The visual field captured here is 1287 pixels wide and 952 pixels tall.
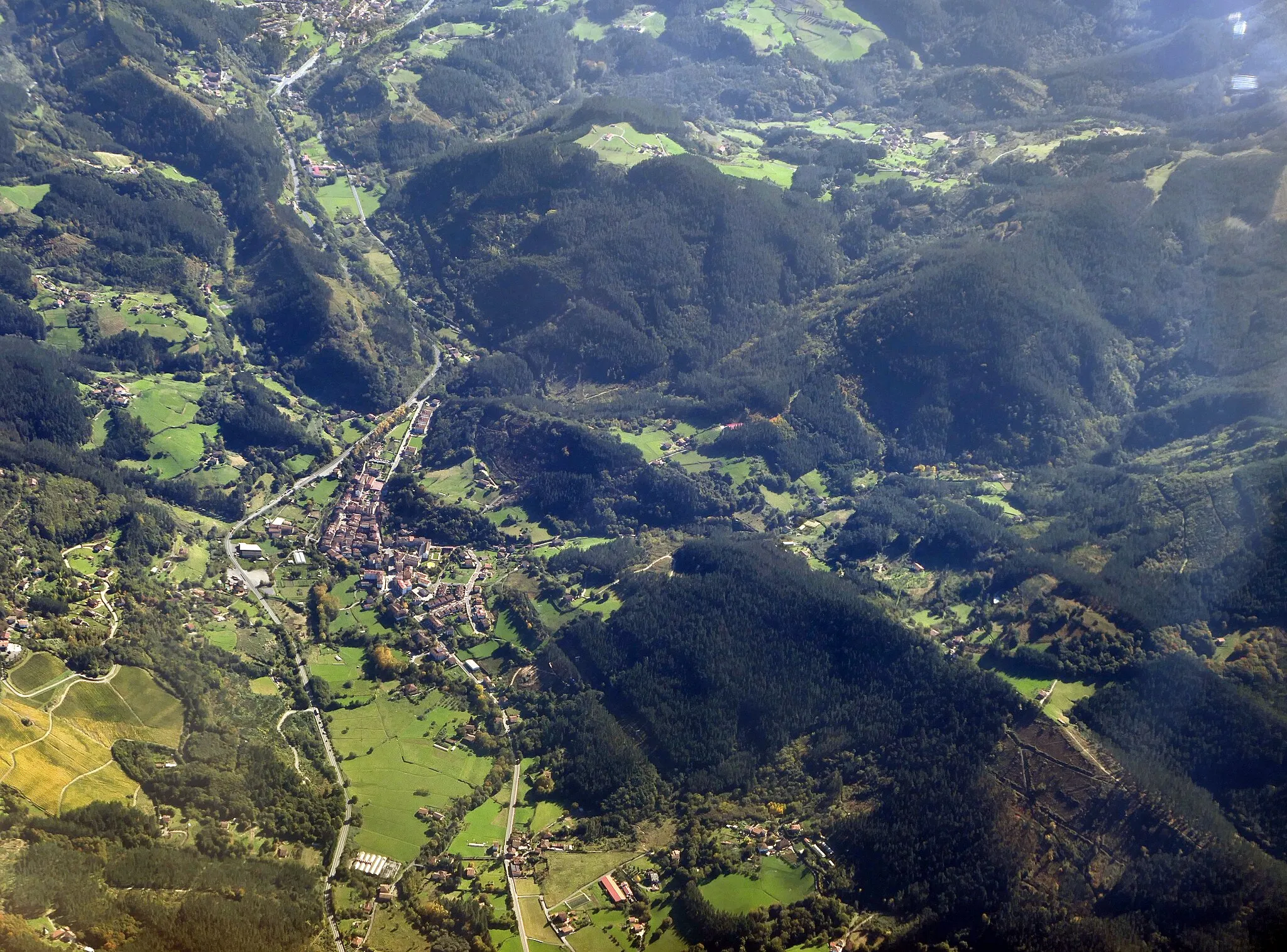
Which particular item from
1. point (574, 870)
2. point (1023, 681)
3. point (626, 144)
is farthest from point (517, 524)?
point (626, 144)

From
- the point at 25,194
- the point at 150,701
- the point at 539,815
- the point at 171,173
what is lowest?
the point at 539,815

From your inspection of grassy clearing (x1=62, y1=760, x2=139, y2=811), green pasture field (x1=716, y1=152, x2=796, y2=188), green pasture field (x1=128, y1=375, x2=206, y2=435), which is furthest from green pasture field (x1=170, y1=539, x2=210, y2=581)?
green pasture field (x1=716, y1=152, x2=796, y2=188)

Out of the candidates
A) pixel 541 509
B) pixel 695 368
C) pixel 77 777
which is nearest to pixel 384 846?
pixel 77 777

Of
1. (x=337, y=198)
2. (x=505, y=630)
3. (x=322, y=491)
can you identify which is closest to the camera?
(x=505, y=630)

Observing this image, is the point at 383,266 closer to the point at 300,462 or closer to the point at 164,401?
the point at 164,401

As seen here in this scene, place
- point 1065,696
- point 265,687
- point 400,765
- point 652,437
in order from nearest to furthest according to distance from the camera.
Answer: point 400,765 → point 1065,696 → point 265,687 → point 652,437

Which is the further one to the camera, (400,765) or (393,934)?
(400,765)

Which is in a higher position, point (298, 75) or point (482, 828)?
point (298, 75)
